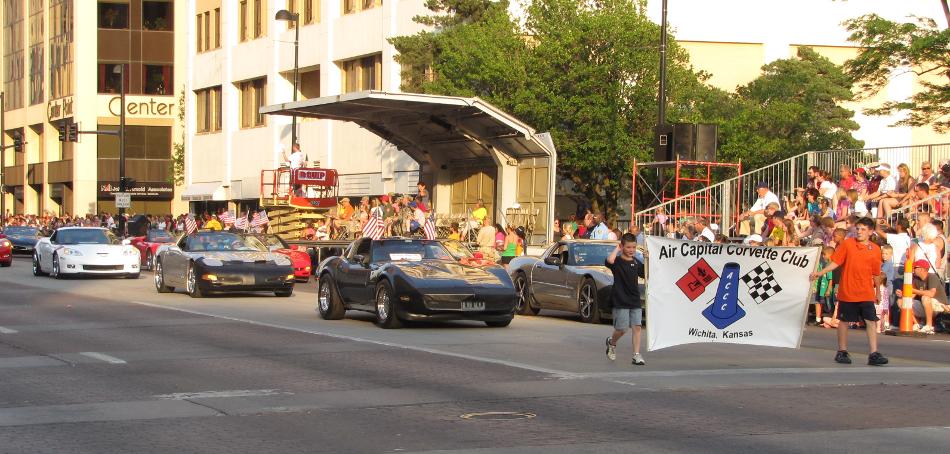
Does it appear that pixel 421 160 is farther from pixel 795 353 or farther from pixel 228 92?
pixel 228 92

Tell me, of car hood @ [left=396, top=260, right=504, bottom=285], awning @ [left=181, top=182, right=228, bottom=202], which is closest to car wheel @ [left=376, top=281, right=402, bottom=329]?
car hood @ [left=396, top=260, right=504, bottom=285]

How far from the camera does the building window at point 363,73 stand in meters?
48.6

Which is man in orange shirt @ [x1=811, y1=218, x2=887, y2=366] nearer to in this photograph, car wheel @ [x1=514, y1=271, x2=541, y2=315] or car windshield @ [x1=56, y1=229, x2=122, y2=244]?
car wheel @ [x1=514, y1=271, x2=541, y2=315]

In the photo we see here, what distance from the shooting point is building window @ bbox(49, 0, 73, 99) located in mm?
82812

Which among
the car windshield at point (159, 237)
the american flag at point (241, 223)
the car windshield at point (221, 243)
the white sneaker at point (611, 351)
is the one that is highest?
the american flag at point (241, 223)

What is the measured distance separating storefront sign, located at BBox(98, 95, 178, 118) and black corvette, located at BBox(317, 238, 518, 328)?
65691 millimetres

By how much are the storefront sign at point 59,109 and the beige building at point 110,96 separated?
65mm

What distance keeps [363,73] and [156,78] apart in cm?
3774

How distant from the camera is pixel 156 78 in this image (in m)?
83.6

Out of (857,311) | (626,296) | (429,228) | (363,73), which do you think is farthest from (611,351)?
(363,73)

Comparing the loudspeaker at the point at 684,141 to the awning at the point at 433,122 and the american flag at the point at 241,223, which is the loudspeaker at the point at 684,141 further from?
the american flag at the point at 241,223

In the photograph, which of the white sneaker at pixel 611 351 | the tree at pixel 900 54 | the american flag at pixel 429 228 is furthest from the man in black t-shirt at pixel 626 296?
the american flag at pixel 429 228

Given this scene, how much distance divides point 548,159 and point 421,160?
5698mm

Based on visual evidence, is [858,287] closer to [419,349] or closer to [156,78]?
[419,349]
